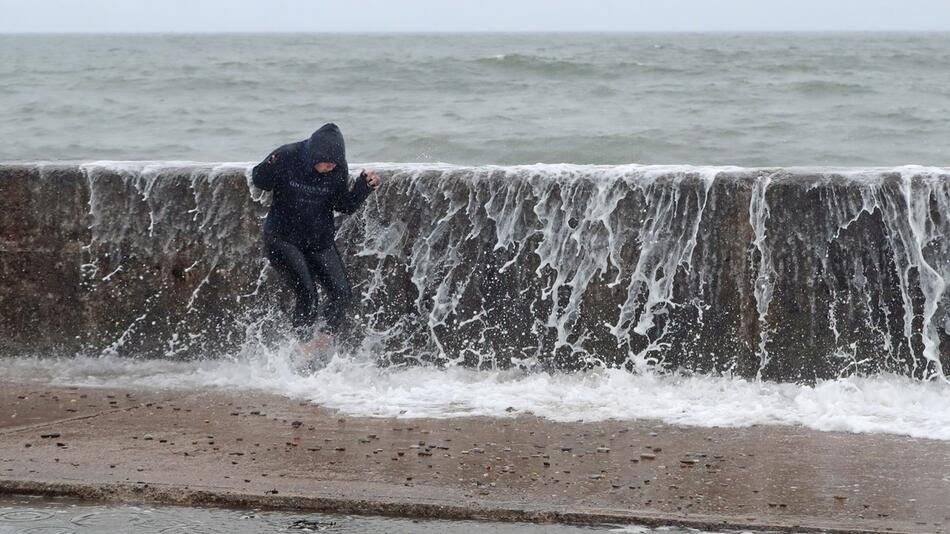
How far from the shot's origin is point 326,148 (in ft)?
23.8

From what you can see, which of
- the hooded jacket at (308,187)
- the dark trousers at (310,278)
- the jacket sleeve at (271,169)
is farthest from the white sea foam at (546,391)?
the jacket sleeve at (271,169)

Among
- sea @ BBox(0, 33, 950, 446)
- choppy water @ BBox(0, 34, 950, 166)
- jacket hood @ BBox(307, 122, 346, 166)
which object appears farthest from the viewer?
choppy water @ BBox(0, 34, 950, 166)

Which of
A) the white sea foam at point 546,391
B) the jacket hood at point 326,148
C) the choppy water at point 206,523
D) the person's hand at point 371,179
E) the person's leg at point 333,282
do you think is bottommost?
the white sea foam at point 546,391

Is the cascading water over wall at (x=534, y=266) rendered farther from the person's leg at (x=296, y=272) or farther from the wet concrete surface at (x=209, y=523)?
the wet concrete surface at (x=209, y=523)

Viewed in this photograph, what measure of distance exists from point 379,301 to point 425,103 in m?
16.4

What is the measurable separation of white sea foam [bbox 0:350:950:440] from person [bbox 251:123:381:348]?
0.36m

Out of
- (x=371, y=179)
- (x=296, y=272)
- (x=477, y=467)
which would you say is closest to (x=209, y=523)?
(x=477, y=467)

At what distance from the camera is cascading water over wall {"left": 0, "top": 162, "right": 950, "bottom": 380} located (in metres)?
7.39

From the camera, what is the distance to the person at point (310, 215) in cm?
732

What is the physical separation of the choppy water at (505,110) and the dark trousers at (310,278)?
901 cm

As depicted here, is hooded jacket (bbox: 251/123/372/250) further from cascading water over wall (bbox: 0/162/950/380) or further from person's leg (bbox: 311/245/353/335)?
cascading water over wall (bbox: 0/162/950/380)

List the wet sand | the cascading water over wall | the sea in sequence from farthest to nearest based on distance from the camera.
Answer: the cascading water over wall
the sea
the wet sand

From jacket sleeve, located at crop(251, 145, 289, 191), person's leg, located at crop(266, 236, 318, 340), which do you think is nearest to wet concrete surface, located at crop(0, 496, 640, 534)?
person's leg, located at crop(266, 236, 318, 340)

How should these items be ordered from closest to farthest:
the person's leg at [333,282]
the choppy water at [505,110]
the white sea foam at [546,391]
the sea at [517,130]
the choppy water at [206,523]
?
the choppy water at [206,523] → the white sea foam at [546,391] → the sea at [517,130] → the person's leg at [333,282] → the choppy water at [505,110]
